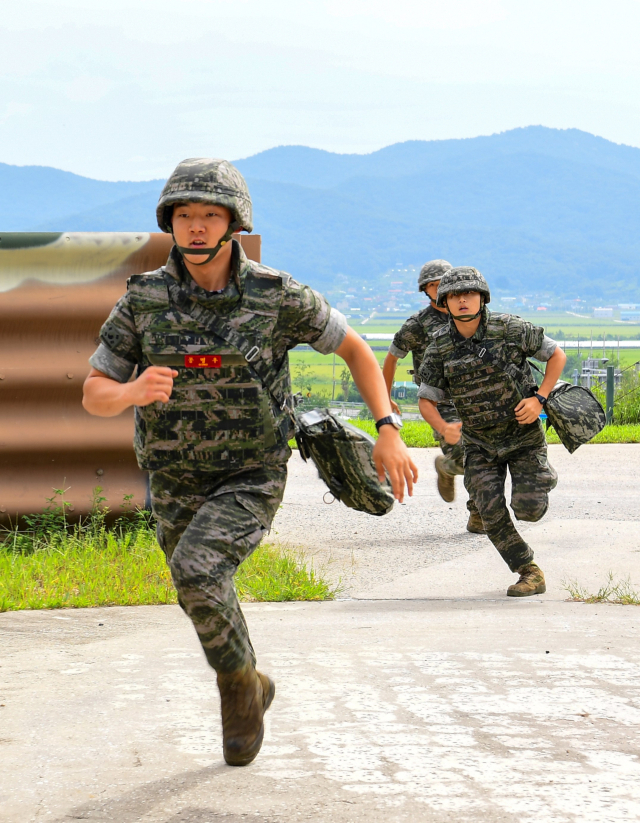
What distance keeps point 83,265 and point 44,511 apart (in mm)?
1579

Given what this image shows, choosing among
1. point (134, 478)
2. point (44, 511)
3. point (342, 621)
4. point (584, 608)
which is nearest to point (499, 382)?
point (584, 608)

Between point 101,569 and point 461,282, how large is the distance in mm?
2662

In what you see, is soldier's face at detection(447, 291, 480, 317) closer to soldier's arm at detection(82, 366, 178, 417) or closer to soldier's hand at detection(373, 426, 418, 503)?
soldier's hand at detection(373, 426, 418, 503)

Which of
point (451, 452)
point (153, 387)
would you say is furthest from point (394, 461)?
point (451, 452)

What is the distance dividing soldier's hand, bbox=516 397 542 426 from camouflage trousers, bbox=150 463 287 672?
3.11 meters

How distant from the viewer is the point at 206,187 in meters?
3.66

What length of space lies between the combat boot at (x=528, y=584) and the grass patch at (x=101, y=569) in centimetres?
104

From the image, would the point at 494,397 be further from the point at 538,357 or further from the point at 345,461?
the point at 345,461

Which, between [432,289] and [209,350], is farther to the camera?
[432,289]

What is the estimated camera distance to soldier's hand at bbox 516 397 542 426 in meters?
6.74

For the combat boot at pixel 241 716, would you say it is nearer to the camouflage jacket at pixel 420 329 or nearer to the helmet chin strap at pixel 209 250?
the helmet chin strap at pixel 209 250

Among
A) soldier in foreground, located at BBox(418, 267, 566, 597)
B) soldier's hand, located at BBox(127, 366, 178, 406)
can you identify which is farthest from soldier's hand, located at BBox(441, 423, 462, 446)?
soldier's hand, located at BBox(127, 366, 178, 406)

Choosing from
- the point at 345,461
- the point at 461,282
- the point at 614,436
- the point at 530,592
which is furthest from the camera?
the point at 614,436

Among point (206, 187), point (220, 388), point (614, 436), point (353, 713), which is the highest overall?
point (206, 187)
